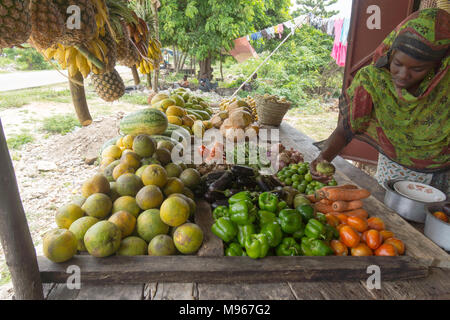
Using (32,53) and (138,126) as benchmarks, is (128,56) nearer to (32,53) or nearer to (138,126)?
(138,126)

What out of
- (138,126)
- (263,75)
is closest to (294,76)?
(263,75)

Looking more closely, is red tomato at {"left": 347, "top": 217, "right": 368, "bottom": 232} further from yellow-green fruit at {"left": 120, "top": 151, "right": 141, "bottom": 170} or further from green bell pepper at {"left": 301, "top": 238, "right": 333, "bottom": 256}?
yellow-green fruit at {"left": 120, "top": 151, "right": 141, "bottom": 170}

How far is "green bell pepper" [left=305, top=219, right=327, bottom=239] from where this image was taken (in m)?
1.81

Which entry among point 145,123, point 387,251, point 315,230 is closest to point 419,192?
point 387,251

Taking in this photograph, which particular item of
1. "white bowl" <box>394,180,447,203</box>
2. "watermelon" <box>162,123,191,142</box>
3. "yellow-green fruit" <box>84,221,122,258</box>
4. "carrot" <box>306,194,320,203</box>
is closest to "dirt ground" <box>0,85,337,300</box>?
"watermelon" <box>162,123,191,142</box>

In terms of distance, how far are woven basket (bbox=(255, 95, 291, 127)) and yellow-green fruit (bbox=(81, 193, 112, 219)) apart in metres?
3.65

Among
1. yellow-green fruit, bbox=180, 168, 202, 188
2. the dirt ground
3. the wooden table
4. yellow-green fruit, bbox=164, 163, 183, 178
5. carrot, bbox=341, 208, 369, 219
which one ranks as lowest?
the dirt ground

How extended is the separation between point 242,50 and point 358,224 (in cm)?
1380

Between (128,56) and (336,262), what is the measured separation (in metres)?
1.96

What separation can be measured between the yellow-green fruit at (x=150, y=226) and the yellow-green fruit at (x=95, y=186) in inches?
15.4

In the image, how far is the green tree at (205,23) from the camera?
40.7 ft

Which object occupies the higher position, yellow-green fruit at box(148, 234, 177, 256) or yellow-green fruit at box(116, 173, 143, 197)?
yellow-green fruit at box(116, 173, 143, 197)

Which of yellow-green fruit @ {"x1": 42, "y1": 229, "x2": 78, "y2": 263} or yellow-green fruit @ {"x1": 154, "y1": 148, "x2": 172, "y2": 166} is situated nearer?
yellow-green fruit @ {"x1": 42, "y1": 229, "x2": 78, "y2": 263}

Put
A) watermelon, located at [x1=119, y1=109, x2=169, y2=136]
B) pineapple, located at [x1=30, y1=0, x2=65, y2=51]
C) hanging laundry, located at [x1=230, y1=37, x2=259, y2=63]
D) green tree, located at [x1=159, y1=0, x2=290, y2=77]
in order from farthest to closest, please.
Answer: hanging laundry, located at [x1=230, y1=37, x2=259, y2=63] < green tree, located at [x1=159, y1=0, x2=290, y2=77] < watermelon, located at [x1=119, y1=109, x2=169, y2=136] < pineapple, located at [x1=30, y1=0, x2=65, y2=51]
